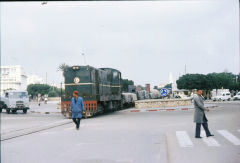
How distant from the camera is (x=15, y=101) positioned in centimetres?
3672

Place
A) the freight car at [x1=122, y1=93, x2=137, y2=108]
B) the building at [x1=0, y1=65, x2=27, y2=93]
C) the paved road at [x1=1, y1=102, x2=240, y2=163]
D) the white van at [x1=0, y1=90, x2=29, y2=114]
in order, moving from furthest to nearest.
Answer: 1. the building at [x1=0, y1=65, x2=27, y2=93]
2. the freight car at [x1=122, y1=93, x2=137, y2=108]
3. the white van at [x1=0, y1=90, x2=29, y2=114]
4. the paved road at [x1=1, y1=102, x2=240, y2=163]

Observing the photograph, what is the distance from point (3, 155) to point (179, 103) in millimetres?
32316

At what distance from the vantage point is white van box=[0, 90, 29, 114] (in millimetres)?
36656

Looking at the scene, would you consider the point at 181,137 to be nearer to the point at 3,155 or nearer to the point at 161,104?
the point at 3,155

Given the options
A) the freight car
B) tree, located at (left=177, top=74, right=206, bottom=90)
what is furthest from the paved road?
tree, located at (left=177, top=74, right=206, bottom=90)

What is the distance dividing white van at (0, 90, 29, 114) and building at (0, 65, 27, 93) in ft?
400

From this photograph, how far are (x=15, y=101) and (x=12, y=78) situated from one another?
13293cm

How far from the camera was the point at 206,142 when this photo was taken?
11281mm

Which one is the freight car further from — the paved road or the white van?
the paved road

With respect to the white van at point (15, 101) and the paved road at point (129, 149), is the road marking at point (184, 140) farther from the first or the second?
the white van at point (15, 101)

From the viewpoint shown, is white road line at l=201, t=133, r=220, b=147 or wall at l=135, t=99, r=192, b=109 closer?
white road line at l=201, t=133, r=220, b=147

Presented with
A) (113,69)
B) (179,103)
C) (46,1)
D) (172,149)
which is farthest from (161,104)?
(46,1)

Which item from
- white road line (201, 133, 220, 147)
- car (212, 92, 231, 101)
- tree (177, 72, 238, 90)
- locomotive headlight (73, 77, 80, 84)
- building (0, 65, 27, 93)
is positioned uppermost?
building (0, 65, 27, 93)

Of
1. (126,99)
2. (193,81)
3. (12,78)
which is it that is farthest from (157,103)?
(12,78)
